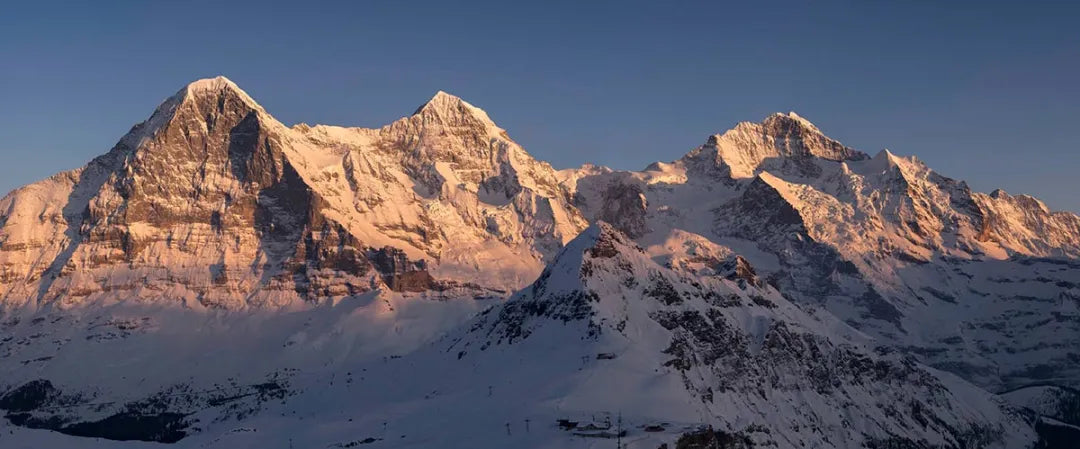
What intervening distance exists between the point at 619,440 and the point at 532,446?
1418 cm

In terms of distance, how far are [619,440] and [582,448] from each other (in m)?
6.49

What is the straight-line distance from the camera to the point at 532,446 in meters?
199

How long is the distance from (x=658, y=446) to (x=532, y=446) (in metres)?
20.5

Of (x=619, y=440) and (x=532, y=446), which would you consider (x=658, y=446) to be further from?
(x=532, y=446)

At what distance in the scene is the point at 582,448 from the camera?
195875mm

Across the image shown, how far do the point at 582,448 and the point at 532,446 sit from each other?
339 inches

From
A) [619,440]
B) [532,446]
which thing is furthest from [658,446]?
[532,446]

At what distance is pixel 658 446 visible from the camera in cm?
19862

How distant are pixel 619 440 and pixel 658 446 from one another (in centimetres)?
650

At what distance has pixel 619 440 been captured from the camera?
198000mm
